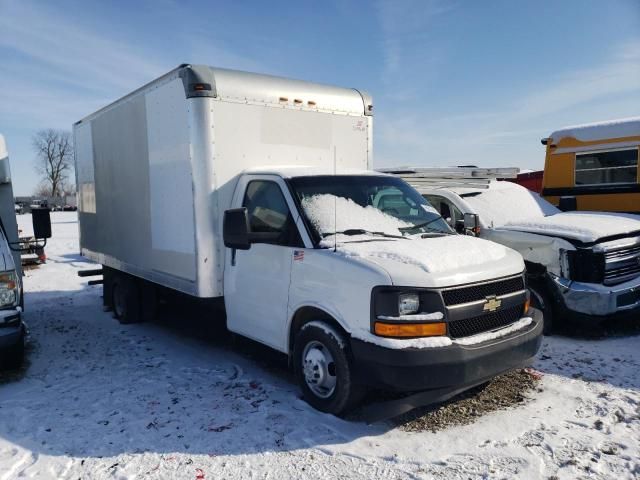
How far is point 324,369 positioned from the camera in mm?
4270

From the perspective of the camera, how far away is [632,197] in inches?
343

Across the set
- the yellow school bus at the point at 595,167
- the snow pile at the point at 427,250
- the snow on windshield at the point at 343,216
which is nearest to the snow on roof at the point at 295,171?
the snow on windshield at the point at 343,216

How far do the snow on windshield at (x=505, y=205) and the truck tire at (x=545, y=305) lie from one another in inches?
51.0

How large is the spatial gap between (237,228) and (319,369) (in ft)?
4.67

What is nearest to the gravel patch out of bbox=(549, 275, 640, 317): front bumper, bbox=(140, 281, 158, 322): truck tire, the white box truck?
the white box truck

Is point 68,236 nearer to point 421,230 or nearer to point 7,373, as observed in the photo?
point 7,373

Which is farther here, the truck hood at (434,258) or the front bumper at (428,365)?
the truck hood at (434,258)

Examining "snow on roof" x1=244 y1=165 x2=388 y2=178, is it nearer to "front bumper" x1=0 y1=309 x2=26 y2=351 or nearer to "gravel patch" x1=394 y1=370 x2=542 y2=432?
"gravel patch" x1=394 y1=370 x2=542 y2=432

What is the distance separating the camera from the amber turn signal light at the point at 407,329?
3.75m

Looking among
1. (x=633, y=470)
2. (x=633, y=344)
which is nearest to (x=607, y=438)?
(x=633, y=470)

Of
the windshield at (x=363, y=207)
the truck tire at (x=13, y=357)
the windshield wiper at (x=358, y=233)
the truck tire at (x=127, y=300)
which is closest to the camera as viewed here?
the windshield wiper at (x=358, y=233)

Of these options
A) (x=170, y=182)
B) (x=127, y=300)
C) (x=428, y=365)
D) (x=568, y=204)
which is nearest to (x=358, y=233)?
(x=428, y=365)

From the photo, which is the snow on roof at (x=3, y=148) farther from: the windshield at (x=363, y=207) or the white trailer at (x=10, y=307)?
the windshield at (x=363, y=207)

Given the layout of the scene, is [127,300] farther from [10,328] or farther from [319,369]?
[319,369]
